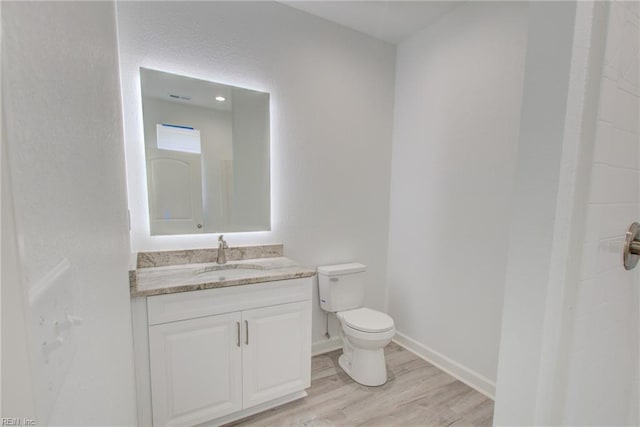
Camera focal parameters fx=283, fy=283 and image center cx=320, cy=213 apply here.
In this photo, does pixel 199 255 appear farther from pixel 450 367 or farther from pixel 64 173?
pixel 450 367

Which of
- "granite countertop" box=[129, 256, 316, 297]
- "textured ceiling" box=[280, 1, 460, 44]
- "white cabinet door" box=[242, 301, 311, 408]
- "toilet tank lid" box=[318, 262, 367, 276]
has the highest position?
"textured ceiling" box=[280, 1, 460, 44]

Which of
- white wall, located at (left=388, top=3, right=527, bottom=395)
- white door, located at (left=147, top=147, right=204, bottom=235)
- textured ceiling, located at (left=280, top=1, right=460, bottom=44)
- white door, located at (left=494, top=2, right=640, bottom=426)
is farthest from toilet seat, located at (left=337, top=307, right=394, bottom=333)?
textured ceiling, located at (left=280, top=1, right=460, bottom=44)

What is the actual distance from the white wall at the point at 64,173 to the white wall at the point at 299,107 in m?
1.23

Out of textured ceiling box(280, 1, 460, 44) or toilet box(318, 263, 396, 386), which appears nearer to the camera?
toilet box(318, 263, 396, 386)

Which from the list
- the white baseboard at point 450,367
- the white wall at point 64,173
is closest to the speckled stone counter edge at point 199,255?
the white wall at point 64,173

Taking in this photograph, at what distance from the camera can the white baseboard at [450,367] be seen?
6.41 ft

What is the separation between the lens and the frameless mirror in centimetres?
182

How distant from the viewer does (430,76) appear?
232cm

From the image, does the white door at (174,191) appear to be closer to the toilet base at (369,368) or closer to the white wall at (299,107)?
the white wall at (299,107)

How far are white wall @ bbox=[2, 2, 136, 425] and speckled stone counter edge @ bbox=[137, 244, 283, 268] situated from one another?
117 centimetres

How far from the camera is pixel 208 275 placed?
184cm

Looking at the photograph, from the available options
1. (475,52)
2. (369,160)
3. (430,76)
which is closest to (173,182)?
(369,160)

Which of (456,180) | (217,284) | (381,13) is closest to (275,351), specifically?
(217,284)

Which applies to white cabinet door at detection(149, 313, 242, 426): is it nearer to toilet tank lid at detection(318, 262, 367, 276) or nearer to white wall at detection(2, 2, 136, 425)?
white wall at detection(2, 2, 136, 425)
